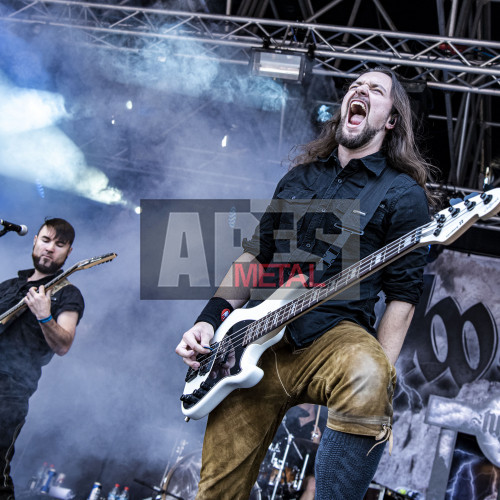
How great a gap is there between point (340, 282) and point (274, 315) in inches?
10.8

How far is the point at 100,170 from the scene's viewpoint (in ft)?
26.8

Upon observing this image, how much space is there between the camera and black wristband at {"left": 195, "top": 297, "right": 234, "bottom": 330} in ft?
7.52

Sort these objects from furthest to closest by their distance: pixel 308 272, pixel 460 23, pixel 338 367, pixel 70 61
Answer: pixel 70 61 → pixel 460 23 → pixel 308 272 → pixel 338 367

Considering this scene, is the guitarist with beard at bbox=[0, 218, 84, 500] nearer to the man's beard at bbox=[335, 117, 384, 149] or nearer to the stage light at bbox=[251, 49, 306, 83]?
the stage light at bbox=[251, 49, 306, 83]

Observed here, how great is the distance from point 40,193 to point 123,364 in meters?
2.73

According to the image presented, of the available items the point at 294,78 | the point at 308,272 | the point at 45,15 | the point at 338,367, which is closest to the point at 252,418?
the point at 338,367

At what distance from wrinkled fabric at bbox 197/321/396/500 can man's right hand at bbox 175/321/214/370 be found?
0.20 m

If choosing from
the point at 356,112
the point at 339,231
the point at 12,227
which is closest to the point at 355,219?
the point at 339,231

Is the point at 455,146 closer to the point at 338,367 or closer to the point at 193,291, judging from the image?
the point at 193,291

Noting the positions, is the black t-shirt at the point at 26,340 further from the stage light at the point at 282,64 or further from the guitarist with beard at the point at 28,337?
the stage light at the point at 282,64

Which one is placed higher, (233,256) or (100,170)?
(100,170)

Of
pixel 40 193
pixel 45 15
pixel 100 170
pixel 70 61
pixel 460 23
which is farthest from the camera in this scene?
pixel 100 170

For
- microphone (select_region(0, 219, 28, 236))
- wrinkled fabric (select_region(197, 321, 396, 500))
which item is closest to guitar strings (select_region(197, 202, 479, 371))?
wrinkled fabric (select_region(197, 321, 396, 500))

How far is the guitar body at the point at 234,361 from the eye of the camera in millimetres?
1935
